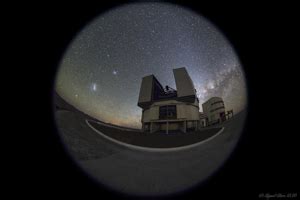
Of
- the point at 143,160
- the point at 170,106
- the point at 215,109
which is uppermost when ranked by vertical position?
the point at 170,106

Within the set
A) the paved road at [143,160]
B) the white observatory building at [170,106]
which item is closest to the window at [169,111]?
the white observatory building at [170,106]

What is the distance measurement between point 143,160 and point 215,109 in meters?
1.59

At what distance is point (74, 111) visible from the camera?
87.7 inches

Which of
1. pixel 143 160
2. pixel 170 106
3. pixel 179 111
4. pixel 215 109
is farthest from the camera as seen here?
pixel 170 106

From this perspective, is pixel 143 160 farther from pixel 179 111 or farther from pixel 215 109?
pixel 179 111

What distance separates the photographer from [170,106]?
3.38 m

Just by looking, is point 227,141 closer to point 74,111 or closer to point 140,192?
point 140,192

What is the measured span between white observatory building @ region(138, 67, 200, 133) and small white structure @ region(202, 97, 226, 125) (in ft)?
0.95

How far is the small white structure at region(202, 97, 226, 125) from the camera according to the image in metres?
2.01

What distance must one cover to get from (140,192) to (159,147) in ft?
2.76

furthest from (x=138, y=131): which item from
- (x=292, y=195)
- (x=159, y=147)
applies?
(x=292, y=195)

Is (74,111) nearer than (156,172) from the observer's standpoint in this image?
No

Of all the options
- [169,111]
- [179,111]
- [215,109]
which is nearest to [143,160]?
[215,109]

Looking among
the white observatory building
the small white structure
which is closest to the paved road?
the small white structure
